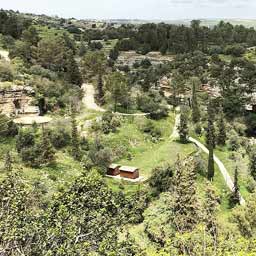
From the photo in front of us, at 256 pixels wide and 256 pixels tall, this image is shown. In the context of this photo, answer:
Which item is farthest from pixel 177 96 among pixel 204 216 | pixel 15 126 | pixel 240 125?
pixel 204 216

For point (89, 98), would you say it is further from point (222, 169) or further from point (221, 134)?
point (222, 169)

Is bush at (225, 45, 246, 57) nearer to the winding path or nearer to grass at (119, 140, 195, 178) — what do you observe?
the winding path

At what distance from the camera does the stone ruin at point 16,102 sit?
4957cm

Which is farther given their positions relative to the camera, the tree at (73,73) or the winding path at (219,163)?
the tree at (73,73)

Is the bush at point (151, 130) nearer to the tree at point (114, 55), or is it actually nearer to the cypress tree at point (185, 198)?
the cypress tree at point (185, 198)

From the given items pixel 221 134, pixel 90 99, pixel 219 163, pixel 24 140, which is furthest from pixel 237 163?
pixel 24 140

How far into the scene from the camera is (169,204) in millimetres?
35594

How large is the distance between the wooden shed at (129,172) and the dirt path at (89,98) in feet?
54.2

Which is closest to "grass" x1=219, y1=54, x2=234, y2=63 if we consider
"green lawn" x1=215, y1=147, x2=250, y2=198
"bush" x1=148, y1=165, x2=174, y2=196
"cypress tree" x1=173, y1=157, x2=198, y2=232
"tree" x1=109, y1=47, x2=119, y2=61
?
"tree" x1=109, y1=47, x2=119, y2=61

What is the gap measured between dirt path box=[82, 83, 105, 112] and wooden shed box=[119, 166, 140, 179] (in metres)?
16.5

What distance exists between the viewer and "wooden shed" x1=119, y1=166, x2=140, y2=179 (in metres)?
42.5

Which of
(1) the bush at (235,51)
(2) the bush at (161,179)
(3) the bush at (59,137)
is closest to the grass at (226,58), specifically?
(1) the bush at (235,51)

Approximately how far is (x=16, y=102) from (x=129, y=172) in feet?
54.9

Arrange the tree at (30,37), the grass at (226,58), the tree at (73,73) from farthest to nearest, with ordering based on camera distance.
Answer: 1. the grass at (226,58)
2. the tree at (30,37)
3. the tree at (73,73)
